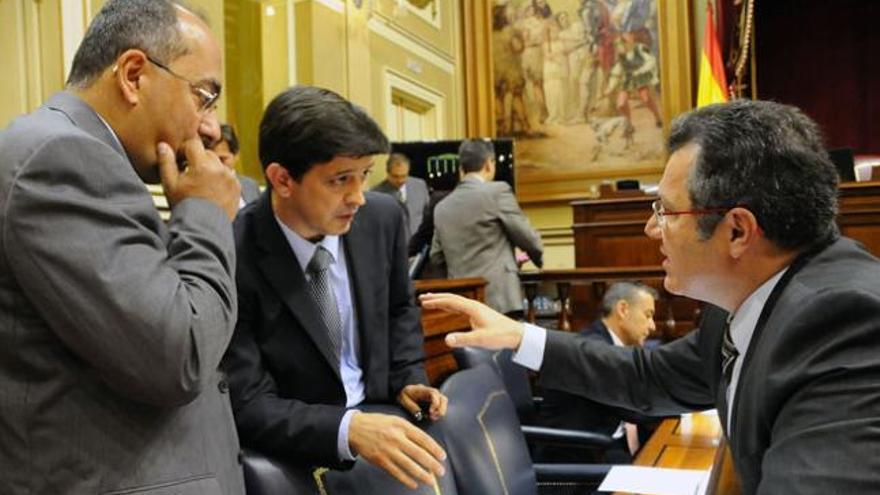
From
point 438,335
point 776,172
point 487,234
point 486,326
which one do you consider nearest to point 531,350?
point 486,326

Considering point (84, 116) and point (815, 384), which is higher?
point (84, 116)

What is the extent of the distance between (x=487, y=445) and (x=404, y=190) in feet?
13.7

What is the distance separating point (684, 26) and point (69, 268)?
8.01 meters

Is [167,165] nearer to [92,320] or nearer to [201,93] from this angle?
[201,93]

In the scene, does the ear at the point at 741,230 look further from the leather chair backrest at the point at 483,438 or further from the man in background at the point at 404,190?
the man in background at the point at 404,190

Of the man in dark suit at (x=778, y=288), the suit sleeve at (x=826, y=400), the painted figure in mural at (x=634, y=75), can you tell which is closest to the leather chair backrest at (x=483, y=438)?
the man in dark suit at (x=778, y=288)

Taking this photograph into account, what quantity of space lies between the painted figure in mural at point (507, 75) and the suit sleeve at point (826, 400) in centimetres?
765

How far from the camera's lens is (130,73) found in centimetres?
117

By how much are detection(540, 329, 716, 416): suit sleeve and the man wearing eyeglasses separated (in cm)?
94

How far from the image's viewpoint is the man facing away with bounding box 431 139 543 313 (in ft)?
15.1

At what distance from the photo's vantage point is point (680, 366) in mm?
1815

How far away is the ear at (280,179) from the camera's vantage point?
5.76 ft

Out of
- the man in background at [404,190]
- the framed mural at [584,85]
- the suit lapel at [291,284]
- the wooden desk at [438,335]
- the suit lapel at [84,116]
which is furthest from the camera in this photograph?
the framed mural at [584,85]

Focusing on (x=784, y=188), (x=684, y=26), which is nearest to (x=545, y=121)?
(x=684, y=26)
